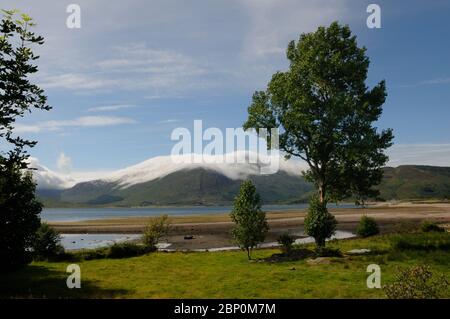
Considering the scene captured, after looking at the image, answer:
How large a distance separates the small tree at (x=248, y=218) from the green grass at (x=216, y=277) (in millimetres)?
2356

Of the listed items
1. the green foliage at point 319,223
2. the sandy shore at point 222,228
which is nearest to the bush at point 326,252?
the green foliage at point 319,223

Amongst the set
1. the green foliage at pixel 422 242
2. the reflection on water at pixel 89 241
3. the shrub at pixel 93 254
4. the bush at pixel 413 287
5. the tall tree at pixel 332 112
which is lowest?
the reflection on water at pixel 89 241

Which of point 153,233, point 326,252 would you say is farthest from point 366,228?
point 153,233

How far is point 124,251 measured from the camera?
50562 millimetres

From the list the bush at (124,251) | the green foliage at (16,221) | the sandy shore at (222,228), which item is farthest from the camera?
the sandy shore at (222,228)

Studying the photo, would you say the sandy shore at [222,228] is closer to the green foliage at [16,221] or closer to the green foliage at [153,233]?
the green foliage at [153,233]

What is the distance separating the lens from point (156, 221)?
59875mm

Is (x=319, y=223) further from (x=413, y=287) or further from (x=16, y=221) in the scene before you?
(x=16, y=221)

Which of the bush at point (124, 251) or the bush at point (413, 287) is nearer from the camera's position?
the bush at point (413, 287)

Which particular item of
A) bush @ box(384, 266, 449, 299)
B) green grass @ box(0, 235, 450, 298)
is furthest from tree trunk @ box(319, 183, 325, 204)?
bush @ box(384, 266, 449, 299)

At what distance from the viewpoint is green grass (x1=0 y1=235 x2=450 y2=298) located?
1075 inches

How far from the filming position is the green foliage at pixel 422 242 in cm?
4272

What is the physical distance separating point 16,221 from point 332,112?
112 ft
